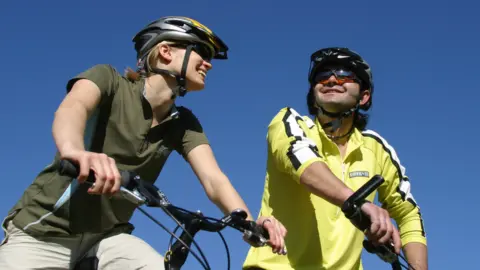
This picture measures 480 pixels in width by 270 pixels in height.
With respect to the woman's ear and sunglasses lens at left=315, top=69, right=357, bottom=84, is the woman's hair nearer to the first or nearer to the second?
sunglasses lens at left=315, top=69, right=357, bottom=84

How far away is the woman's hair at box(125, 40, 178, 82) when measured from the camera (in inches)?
281

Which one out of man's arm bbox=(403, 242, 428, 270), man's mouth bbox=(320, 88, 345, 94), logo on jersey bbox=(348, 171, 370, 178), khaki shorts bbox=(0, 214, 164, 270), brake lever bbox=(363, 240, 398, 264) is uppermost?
man's mouth bbox=(320, 88, 345, 94)

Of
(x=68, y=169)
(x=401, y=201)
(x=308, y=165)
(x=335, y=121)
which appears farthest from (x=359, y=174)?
(x=68, y=169)

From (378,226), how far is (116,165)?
221 centimetres

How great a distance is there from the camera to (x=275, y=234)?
18.6 ft

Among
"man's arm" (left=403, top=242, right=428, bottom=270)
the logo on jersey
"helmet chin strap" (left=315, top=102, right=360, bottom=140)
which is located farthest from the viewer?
"helmet chin strap" (left=315, top=102, right=360, bottom=140)

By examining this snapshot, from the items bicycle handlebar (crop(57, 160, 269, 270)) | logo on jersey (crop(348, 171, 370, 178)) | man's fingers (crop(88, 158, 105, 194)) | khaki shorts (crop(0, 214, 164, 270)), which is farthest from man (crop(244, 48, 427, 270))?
man's fingers (crop(88, 158, 105, 194))

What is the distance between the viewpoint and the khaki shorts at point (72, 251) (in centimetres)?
617

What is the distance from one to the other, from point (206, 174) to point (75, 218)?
119 cm

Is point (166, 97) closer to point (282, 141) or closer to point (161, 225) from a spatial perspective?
point (282, 141)


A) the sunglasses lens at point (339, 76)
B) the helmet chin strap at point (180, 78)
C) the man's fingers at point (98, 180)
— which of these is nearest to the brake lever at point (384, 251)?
the helmet chin strap at point (180, 78)

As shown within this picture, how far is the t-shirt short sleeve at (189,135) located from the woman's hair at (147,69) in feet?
1.68

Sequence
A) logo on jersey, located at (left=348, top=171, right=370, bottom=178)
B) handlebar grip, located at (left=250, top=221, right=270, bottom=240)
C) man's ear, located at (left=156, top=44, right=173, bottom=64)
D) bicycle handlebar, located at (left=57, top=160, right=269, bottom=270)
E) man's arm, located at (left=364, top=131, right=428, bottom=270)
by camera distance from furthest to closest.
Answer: man's arm, located at (left=364, top=131, right=428, bottom=270) < logo on jersey, located at (left=348, top=171, right=370, bottom=178) < man's ear, located at (left=156, top=44, right=173, bottom=64) < handlebar grip, located at (left=250, top=221, right=270, bottom=240) < bicycle handlebar, located at (left=57, top=160, right=269, bottom=270)

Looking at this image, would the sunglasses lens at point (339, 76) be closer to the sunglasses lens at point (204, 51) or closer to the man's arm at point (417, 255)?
the sunglasses lens at point (204, 51)
